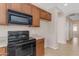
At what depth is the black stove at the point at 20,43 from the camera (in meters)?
2.11

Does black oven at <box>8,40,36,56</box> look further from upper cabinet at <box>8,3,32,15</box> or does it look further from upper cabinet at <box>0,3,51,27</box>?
upper cabinet at <box>8,3,32,15</box>

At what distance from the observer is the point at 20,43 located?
2248mm

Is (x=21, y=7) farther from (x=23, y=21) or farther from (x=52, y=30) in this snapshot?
(x=52, y=30)

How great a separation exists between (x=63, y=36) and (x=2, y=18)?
141 centimetres

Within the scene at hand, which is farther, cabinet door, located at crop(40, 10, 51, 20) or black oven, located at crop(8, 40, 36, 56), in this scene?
cabinet door, located at crop(40, 10, 51, 20)

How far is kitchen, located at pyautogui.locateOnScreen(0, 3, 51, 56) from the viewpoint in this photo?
2.01 metres

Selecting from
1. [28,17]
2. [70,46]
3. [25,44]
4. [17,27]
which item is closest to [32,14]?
[28,17]

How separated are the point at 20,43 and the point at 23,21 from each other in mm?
510

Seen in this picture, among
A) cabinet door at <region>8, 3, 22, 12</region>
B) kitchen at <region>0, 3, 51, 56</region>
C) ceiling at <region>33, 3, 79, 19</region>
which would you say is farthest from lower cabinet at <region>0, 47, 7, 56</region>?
ceiling at <region>33, 3, 79, 19</region>

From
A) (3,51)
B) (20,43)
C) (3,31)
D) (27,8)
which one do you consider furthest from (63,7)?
(3,51)

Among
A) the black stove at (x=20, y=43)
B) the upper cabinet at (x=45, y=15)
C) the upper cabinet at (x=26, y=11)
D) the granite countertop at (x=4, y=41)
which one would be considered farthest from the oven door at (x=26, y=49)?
the upper cabinet at (x=45, y=15)

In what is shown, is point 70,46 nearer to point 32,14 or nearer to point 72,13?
point 72,13

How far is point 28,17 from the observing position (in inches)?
102

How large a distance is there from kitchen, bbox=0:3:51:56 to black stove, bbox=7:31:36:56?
0.07ft
